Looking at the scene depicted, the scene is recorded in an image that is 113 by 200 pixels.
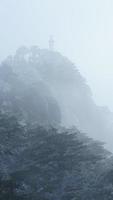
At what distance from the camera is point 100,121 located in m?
62.0

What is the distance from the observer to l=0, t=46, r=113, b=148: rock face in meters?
43.5

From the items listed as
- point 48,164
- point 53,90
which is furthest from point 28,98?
point 48,164

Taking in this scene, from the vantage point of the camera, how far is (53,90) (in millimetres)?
54906

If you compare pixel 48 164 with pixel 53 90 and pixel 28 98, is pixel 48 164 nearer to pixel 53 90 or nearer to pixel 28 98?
pixel 28 98

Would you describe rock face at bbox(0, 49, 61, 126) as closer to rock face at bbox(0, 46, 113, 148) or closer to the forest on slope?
rock face at bbox(0, 46, 113, 148)

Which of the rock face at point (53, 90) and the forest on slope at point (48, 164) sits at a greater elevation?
the rock face at point (53, 90)

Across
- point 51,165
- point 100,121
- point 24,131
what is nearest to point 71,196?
point 51,165

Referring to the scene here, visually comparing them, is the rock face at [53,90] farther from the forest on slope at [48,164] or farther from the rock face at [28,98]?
the forest on slope at [48,164]

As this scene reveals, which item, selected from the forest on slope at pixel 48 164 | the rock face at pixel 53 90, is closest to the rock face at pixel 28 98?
the rock face at pixel 53 90

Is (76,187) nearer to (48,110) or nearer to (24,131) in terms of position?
(24,131)

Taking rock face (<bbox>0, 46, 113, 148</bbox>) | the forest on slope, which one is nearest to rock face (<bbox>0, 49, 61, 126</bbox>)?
rock face (<bbox>0, 46, 113, 148</bbox>)

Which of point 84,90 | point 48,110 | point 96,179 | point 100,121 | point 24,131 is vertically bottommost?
point 96,179

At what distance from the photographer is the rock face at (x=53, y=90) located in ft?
143

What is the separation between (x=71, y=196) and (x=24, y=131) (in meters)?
5.64
